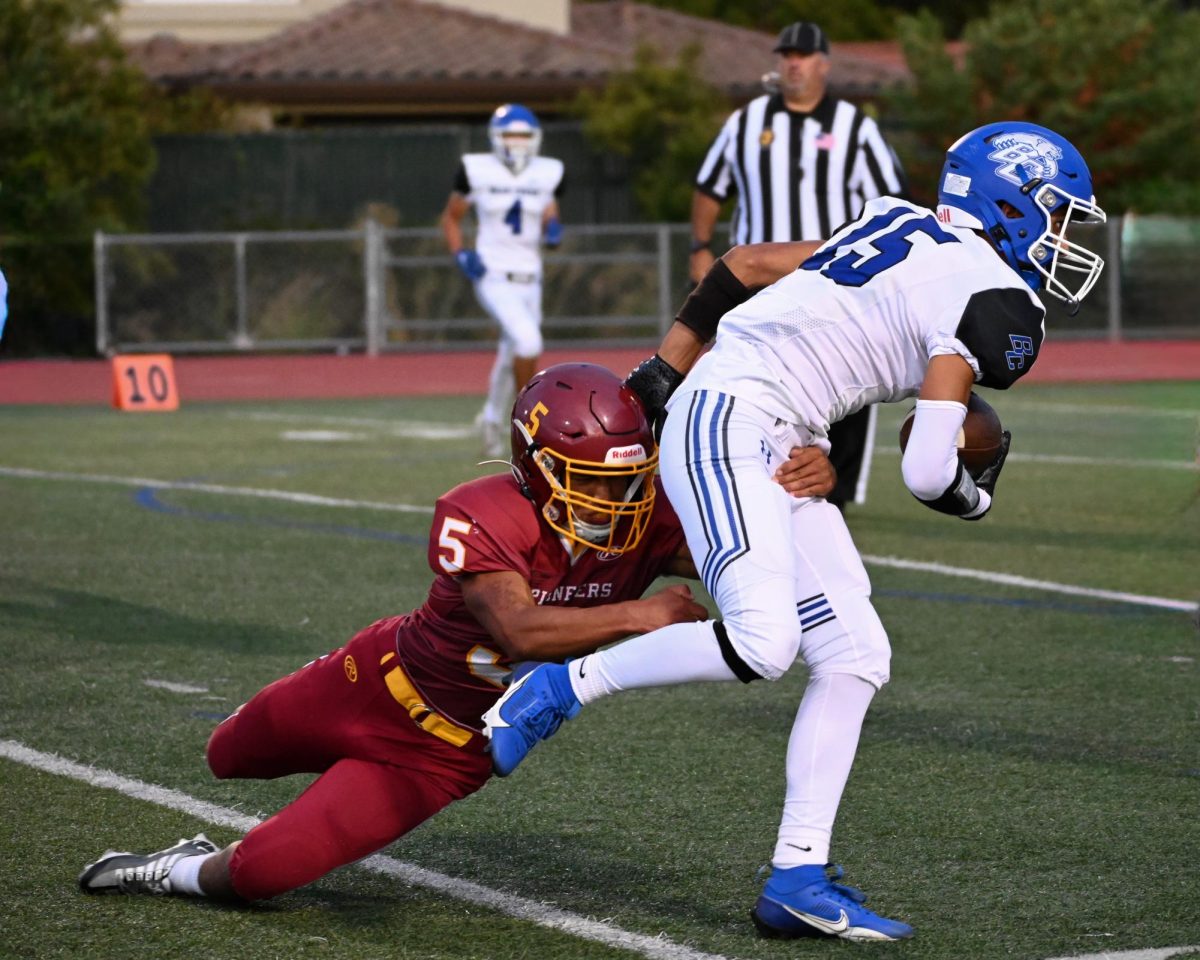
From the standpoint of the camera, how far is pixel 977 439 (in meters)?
4.01

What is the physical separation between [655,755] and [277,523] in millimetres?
4406

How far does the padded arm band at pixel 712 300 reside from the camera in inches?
174

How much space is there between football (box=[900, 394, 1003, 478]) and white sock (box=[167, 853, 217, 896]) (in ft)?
5.32

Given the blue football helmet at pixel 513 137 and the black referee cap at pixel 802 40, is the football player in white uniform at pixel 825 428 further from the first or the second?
the blue football helmet at pixel 513 137

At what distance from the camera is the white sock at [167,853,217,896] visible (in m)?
3.89

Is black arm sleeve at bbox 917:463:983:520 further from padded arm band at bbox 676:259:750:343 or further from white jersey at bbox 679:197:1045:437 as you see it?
padded arm band at bbox 676:259:750:343

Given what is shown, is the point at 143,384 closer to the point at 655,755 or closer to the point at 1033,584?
the point at 1033,584

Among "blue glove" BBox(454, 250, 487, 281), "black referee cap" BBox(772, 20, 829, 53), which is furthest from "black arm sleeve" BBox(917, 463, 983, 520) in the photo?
"blue glove" BBox(454, 250, 487, 281)

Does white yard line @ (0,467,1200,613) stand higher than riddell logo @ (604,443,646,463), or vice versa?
riddell logo @ (604,443,646,463)

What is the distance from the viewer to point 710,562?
12.2 feet

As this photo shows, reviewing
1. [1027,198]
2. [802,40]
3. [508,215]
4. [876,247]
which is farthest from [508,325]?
[1027,198]

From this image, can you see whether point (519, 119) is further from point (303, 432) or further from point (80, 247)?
point (80, 247)

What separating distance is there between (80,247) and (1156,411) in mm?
11656

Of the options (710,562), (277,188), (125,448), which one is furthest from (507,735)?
(277,188)
